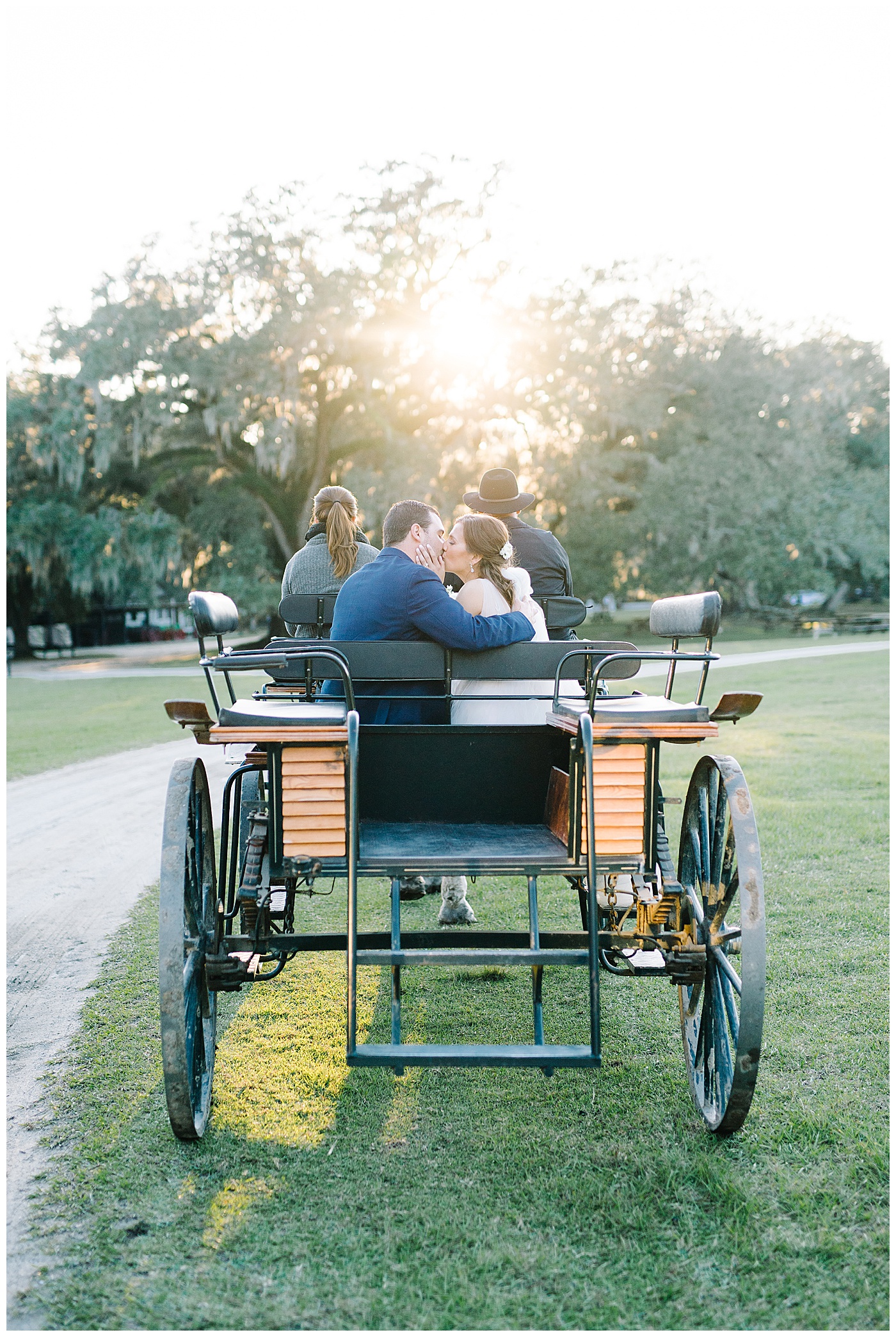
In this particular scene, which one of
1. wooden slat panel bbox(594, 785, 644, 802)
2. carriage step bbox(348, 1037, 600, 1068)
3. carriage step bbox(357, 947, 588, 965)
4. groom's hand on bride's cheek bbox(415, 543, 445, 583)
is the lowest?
carriage step bbox(348, 1037, 600, 1068)

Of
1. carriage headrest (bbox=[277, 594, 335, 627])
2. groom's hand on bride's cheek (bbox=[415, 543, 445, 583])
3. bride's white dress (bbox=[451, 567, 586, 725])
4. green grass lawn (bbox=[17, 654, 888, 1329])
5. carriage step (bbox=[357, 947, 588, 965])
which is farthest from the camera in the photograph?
carriage headrest (bbox=[277, 594, 335, 627])

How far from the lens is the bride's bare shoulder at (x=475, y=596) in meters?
4.23

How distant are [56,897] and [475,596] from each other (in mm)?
3800

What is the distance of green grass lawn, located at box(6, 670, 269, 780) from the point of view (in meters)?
13.1

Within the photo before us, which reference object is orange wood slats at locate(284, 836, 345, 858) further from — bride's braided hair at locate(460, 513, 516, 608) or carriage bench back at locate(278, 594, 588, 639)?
carriage bench back at locate(278, 594, 588, 639)

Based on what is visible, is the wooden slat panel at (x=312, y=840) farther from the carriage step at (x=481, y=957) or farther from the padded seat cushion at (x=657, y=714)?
the padded seat cushion at (x=657, y=714)

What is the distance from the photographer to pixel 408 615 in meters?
3.95

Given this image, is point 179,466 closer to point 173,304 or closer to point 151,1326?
point 173,304

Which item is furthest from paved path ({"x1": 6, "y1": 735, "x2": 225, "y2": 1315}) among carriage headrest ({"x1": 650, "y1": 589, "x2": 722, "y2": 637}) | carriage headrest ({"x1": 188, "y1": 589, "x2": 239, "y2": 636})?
carriage headrest ({"x1": 650, "y1": 589, "x2": 722, "y2": 637})

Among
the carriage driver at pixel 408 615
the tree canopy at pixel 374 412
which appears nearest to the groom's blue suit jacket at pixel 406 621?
the carriage driver at pixel 408 615

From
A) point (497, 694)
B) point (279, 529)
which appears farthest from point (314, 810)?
point (279, 529)

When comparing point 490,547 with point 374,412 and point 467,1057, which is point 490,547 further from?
point 374,412

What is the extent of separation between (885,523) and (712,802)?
1693 inches

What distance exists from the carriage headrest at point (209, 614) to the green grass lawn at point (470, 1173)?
1580mm
